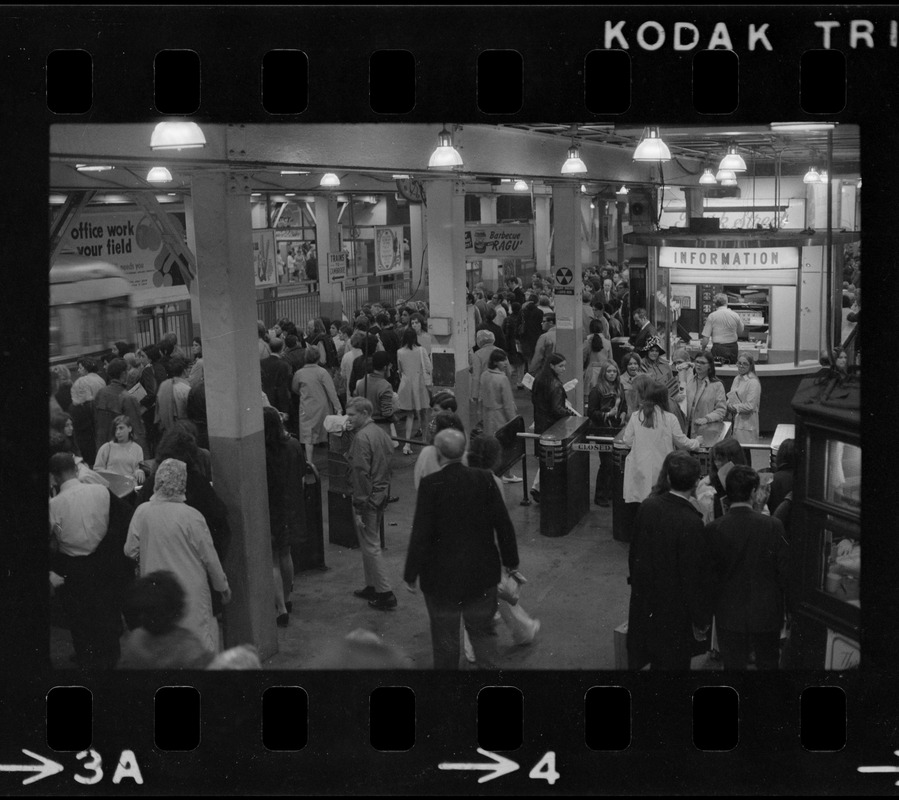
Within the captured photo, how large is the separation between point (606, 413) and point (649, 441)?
129 inches

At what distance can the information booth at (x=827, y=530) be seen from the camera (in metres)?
5.95

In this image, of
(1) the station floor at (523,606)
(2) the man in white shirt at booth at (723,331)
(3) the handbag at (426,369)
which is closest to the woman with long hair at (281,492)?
(1) the station floor at (523,606)

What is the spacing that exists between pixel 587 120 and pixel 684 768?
3.35m

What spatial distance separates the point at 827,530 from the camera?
6.14 metres

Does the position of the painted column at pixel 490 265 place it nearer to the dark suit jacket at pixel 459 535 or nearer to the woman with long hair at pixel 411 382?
the woman with long hair at pixel 411 382

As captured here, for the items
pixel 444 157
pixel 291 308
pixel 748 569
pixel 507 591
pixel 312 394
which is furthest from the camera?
pixel 291 308

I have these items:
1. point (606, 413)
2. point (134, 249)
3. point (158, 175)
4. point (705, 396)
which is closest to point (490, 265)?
point (134, 249)

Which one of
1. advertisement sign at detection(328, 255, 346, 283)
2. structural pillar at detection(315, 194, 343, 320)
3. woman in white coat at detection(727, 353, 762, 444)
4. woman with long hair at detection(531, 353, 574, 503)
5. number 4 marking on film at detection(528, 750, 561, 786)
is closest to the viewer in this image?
number 4 marking on film at detection(528, 750, 561, 786)

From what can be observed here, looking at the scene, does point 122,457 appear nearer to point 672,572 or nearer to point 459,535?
point 459,535

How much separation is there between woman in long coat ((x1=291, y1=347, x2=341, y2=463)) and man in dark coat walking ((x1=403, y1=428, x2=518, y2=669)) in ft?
19.1

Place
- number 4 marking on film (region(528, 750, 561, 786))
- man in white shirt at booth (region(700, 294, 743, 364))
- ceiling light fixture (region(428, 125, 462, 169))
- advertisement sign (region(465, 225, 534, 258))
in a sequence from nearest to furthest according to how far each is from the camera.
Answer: number 4 marking on film (region(528, 750, 561, 786)), ceiling light fixture (region(428, 125, 462, 169)), man in white shirt at booth (region(700, 294, 743, 364)), advertisement sign (region(465, 225, 534, 258))

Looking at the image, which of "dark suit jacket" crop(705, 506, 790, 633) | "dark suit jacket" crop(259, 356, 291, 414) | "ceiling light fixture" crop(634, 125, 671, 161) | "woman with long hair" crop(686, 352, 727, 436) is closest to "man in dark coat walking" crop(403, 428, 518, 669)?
"dark suit jacket" crop(705, 506, 790, 633)

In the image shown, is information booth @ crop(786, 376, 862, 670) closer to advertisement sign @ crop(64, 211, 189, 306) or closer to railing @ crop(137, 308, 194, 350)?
advertisement sign @ crop(64, 211, 189, 306)

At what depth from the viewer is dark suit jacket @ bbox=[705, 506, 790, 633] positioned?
20.7ft
